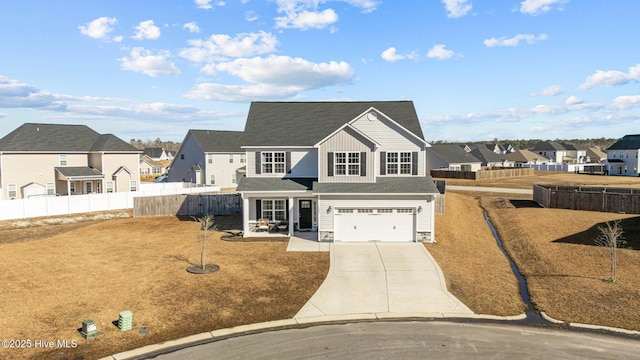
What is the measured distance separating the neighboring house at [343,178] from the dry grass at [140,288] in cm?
376

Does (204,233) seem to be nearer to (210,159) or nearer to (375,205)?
(375,205)

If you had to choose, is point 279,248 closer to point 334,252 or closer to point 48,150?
point 334,252

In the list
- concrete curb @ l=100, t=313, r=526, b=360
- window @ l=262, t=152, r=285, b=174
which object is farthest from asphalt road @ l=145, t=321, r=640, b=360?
window @ l=262, t=152, r=285, b=174

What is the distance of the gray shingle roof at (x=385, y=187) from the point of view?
25.2 metres

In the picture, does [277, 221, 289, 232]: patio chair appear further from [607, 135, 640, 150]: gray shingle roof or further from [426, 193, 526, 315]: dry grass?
[607, 135, 640, 150]: gray shingle roof

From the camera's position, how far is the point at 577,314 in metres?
15.3

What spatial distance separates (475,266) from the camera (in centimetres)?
2142

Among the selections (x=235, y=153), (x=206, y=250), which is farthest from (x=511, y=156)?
(x=206, y=250)

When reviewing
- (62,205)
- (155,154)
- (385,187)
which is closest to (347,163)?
(385,187)

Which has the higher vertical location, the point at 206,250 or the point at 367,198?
the point at 367,198

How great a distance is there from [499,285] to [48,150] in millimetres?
47871

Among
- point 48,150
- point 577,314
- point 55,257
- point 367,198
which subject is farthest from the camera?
point 48,150

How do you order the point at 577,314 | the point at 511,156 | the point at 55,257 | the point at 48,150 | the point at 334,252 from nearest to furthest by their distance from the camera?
the point at 577,314 → the point at 55,257 → the point at 334,252 → the point at 48,150 → the point at 511,156

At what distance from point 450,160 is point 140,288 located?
68.4m
